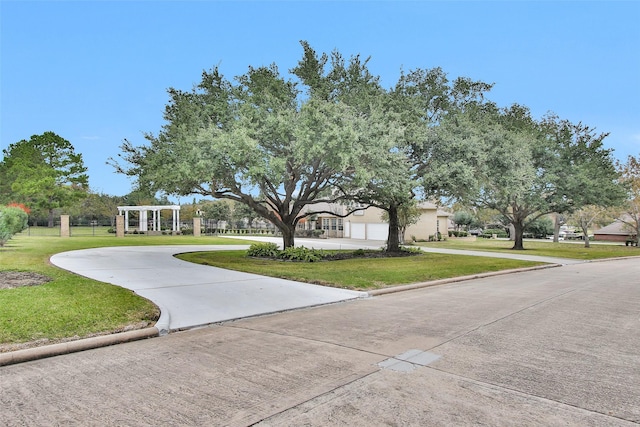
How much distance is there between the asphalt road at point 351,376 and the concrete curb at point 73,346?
13cm

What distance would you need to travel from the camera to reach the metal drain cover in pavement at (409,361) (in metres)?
4.66

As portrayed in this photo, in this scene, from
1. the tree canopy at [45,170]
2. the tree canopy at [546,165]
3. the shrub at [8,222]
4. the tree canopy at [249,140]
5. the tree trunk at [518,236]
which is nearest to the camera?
the tree canopy at [249,140]

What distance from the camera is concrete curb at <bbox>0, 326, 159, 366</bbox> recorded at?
15.9 feet

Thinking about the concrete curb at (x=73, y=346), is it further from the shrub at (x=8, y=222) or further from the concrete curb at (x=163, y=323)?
the shrub at (x=8, y=222)

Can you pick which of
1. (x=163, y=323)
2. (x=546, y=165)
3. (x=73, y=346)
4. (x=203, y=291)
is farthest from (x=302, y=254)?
(x=546, y=165)

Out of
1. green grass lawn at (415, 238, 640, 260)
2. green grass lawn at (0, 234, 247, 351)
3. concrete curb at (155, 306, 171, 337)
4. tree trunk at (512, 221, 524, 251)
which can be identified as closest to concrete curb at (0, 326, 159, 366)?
concrete curb at (155, 306, 171, 337)

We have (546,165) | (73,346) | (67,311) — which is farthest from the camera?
(546,165)

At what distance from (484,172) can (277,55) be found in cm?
1106

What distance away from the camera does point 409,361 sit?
4.88m

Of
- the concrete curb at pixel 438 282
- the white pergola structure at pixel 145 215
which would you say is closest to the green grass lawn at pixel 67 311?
the concrete curb at pixel 438 282

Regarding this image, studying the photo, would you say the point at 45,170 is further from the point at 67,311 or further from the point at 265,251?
the point at 67,311

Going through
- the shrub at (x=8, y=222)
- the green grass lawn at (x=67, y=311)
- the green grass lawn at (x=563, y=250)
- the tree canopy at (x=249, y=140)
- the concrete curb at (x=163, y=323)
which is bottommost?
the green grass lawn at (x=563, y=250)

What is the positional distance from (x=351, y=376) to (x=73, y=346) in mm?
3635

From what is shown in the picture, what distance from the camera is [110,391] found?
156 inches
